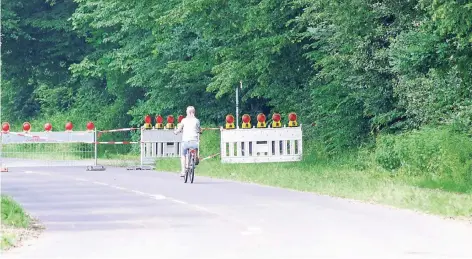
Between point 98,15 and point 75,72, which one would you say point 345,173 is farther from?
point 75,72

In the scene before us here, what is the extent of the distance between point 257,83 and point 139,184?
13.1 m

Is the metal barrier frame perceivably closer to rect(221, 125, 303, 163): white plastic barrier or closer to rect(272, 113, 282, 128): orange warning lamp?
rect(221, 125, 303, 163): white plastic barrier

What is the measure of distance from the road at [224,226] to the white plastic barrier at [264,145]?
9.00 m

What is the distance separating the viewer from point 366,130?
3500 cm

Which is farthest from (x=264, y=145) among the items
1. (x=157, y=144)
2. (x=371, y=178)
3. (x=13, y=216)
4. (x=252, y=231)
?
(x=252, y=231)

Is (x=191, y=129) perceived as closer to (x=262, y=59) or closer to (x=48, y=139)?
(x=262, y=59)

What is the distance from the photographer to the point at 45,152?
45000mm

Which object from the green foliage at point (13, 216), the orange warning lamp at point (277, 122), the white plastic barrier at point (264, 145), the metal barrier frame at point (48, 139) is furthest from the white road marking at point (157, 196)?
the metal barrier frame at point (48, 139)

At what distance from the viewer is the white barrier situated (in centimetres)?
4162

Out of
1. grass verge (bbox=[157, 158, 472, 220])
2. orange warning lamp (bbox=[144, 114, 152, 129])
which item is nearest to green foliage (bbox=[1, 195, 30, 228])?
grass verge (bbox=[157, 158, 472, 220])

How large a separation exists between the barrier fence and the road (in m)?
9.09

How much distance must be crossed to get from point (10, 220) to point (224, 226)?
298 centimetres

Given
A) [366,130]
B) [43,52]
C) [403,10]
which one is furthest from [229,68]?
[43,52]

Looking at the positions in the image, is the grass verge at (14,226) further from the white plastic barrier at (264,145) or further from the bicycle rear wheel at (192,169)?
the white plastic barrier at (264,145)
